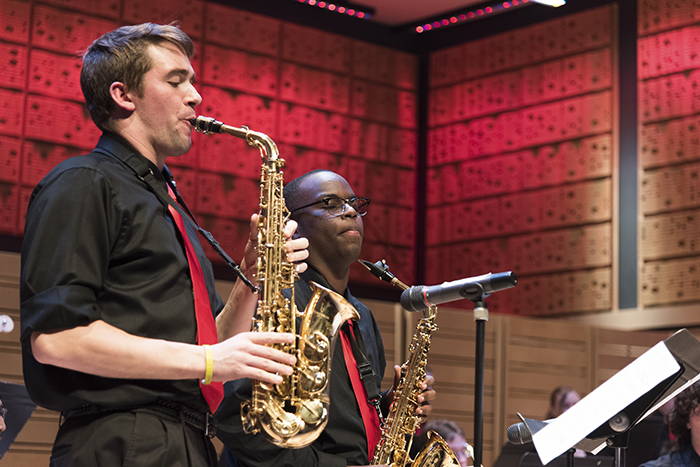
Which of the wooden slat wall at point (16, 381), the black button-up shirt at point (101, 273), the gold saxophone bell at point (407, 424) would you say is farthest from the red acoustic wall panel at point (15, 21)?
the black button-up shirt at point (101, 273)

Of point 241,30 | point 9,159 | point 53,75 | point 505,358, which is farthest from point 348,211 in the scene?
point 241,30

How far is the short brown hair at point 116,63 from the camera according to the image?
2152 millimetres

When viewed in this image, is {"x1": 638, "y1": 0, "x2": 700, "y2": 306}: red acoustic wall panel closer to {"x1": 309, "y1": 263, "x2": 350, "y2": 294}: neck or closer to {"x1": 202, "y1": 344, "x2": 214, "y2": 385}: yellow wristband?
{"x1": 309, "y1": 263, "x2": 350, "y2": 294}: neck

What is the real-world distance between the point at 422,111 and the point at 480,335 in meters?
8.14

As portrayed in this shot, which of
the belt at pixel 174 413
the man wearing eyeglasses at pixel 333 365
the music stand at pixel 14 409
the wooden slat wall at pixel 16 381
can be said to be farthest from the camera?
the wooden slat wall at pixel 16 381

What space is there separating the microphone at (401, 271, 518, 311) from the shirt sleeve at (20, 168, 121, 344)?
33.4 inches

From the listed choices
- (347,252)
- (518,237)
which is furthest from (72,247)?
(518,237)

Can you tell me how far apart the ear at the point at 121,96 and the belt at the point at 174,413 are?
2.36 ft

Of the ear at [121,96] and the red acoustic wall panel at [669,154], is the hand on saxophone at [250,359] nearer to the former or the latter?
the ear at [121,96]

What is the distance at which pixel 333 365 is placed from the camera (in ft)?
9.57

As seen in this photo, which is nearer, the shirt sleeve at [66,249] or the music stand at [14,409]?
the shirt sleeve at [66,249]

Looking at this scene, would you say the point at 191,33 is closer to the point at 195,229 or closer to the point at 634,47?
the point at 634,47

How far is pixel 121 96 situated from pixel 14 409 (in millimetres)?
2016

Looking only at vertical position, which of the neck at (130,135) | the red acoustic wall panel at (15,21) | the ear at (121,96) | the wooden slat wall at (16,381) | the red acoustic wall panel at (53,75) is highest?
the red acoustic wall panel at (15,21)
